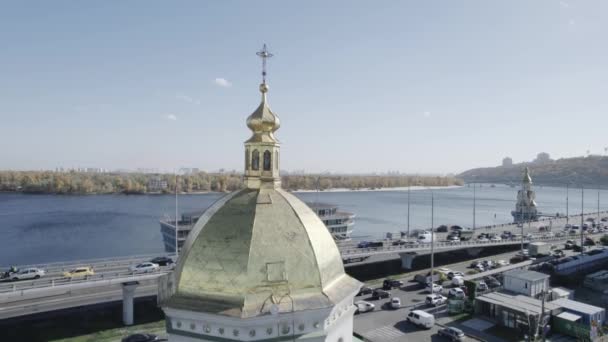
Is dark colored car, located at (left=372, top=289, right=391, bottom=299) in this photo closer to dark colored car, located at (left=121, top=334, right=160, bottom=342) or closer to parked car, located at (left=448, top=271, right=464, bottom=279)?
parked car, located at (left=448, top=271, right=464, bottom=279)

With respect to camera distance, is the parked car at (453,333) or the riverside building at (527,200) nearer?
the parked car at (453,333)

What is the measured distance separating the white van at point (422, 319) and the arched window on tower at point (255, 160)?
59.0 ft

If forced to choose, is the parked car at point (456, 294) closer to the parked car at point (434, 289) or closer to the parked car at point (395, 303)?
the parked car at point (434, 289)

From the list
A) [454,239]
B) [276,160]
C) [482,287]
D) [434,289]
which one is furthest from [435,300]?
[276,160]

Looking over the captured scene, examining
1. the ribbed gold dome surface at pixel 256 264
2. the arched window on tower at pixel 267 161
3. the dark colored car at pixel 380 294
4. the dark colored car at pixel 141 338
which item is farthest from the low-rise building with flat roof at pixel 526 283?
the arched window on tower at pixel 267 161

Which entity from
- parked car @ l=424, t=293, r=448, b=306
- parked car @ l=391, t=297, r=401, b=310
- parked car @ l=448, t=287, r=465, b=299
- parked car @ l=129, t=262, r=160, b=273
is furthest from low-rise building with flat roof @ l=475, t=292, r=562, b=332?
parked car @ l=129, t=262, r=160, b=273

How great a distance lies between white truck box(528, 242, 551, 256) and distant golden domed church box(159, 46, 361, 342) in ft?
126

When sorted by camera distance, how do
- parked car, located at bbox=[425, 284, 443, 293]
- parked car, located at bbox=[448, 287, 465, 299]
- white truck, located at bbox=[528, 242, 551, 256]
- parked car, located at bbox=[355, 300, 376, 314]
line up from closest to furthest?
parked car, located at bbox=[355, 300, 376, 314] < parked car, located at bbox=[448, 287, 465, 299] < parked car, located at bbox=[425, 284, 443, 293] < white truck, located at bbox=[528, 242, 551, 256]

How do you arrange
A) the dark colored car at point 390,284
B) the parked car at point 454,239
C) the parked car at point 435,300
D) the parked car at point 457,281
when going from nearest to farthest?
the parked car at point 435,300 → the dark colored car at point 390,284 → the parked car at point 457,281 → the parked car at point 454,239

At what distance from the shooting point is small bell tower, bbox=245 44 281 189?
7734mm

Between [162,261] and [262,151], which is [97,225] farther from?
[262,151]

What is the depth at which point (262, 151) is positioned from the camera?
316 inches

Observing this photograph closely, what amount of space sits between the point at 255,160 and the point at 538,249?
39.8 meters

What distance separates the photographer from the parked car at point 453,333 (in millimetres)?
20203
